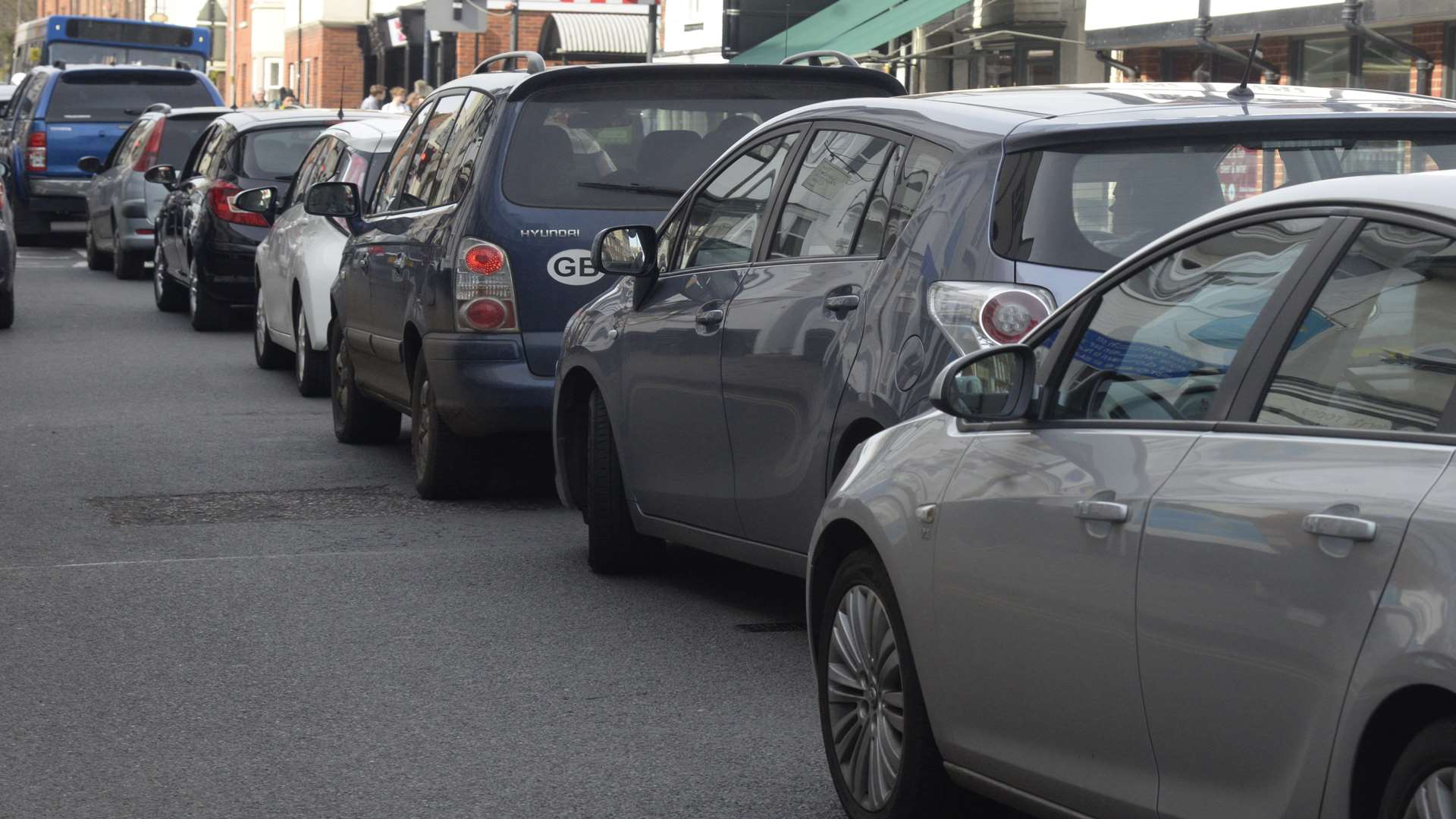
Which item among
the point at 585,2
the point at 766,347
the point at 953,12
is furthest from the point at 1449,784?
the point at 585,2

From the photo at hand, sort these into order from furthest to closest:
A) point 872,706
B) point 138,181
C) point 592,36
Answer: point 592,36, point 138,181, point 872,706

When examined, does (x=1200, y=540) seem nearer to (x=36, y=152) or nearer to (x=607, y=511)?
(x=607, y=511)

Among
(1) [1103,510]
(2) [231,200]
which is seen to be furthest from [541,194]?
(2) [231,200]

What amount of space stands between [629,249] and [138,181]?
1629 centimetres

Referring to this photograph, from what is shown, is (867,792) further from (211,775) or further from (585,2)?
(585,2)

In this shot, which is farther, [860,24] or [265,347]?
[860,24]

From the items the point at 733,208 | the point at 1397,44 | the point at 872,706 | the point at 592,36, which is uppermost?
the point at 592,36

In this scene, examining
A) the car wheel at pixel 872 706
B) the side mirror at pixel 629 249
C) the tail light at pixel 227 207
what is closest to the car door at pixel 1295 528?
the car wheel at pixel 872 706

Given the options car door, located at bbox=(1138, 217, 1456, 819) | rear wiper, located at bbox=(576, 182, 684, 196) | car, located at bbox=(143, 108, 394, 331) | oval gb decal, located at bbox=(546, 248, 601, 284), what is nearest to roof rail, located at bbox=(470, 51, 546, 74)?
rear wiper, located at bbox=(576, 182, 684, 196)

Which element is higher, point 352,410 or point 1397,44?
point 1397,44

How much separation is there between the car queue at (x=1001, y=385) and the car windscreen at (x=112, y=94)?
20.1 meters

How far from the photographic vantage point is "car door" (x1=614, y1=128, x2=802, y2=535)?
713 centimetres

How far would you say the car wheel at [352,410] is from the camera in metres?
11.6

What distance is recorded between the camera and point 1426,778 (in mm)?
3184
